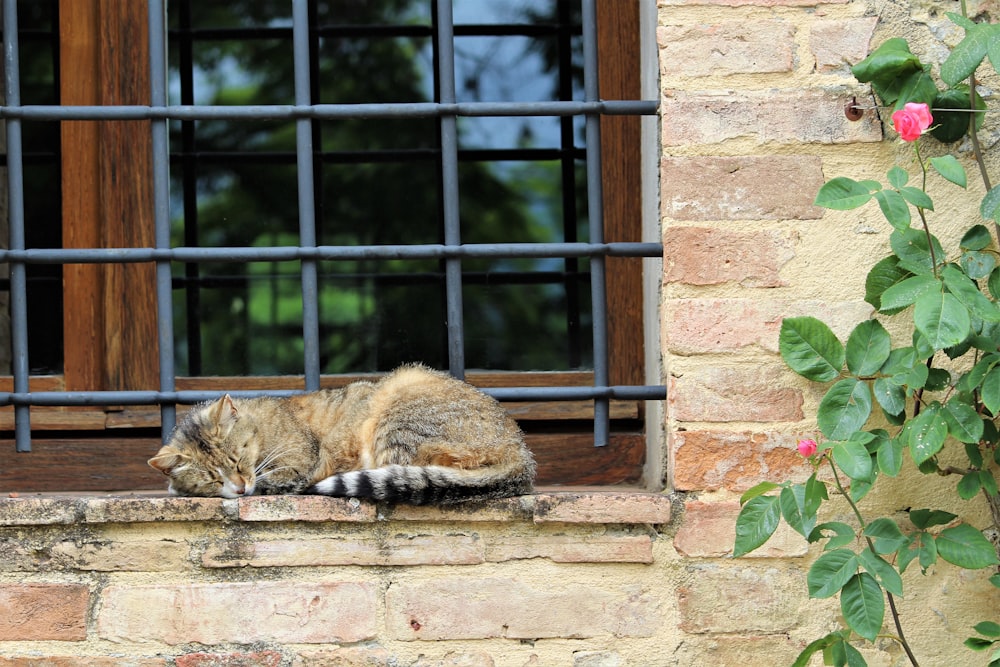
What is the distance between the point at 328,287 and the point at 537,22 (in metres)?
1.24

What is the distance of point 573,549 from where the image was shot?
2332 millimetres

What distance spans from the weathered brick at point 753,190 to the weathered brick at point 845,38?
9.6 inches

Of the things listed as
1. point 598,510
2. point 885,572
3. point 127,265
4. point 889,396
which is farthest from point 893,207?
point 127,265

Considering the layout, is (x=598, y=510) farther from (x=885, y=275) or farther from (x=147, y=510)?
(x=147, y=510)

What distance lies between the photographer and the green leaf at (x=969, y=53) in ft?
6.81

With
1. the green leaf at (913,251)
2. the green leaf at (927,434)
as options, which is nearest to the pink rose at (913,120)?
the green leaf at (913,251)

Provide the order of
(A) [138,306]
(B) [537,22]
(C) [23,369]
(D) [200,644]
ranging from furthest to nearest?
(B) [537,22]
(A) [138,306]
(C) [23,369]
(D) [200,644]

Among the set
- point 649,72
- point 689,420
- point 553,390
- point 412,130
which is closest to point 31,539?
point 553,390

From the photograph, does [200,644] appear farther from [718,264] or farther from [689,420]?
[718,264]

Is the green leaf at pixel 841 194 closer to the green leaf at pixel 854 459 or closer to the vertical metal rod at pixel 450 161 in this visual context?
the green leaf at pixel 854 459

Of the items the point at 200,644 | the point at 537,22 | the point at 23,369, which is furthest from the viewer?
the point at 537,22

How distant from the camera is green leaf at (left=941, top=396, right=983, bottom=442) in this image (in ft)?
6.70

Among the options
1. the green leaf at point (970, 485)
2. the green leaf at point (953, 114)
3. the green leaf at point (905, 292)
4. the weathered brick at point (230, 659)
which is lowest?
the weathered brick at point (230, 659)

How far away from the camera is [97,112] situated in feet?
8.08
